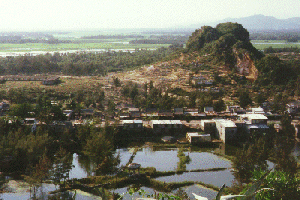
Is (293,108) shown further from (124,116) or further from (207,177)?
(207,177)

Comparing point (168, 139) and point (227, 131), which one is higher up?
point (227, 131)

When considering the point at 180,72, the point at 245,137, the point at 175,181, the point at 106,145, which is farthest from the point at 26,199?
the point at 180,72

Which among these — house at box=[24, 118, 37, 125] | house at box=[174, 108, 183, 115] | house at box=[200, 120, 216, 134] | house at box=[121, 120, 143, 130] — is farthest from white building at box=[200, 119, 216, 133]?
house at box=[24, 118, 37, 125]

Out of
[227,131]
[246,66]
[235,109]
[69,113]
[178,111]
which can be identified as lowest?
[227,131]

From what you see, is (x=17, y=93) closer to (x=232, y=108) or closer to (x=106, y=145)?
(x=106, y=145)

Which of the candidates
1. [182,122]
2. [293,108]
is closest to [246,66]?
[293,108]

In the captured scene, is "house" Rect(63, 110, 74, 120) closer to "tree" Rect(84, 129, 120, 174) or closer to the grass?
"tree" Rect(84, 129, 120, 174)
